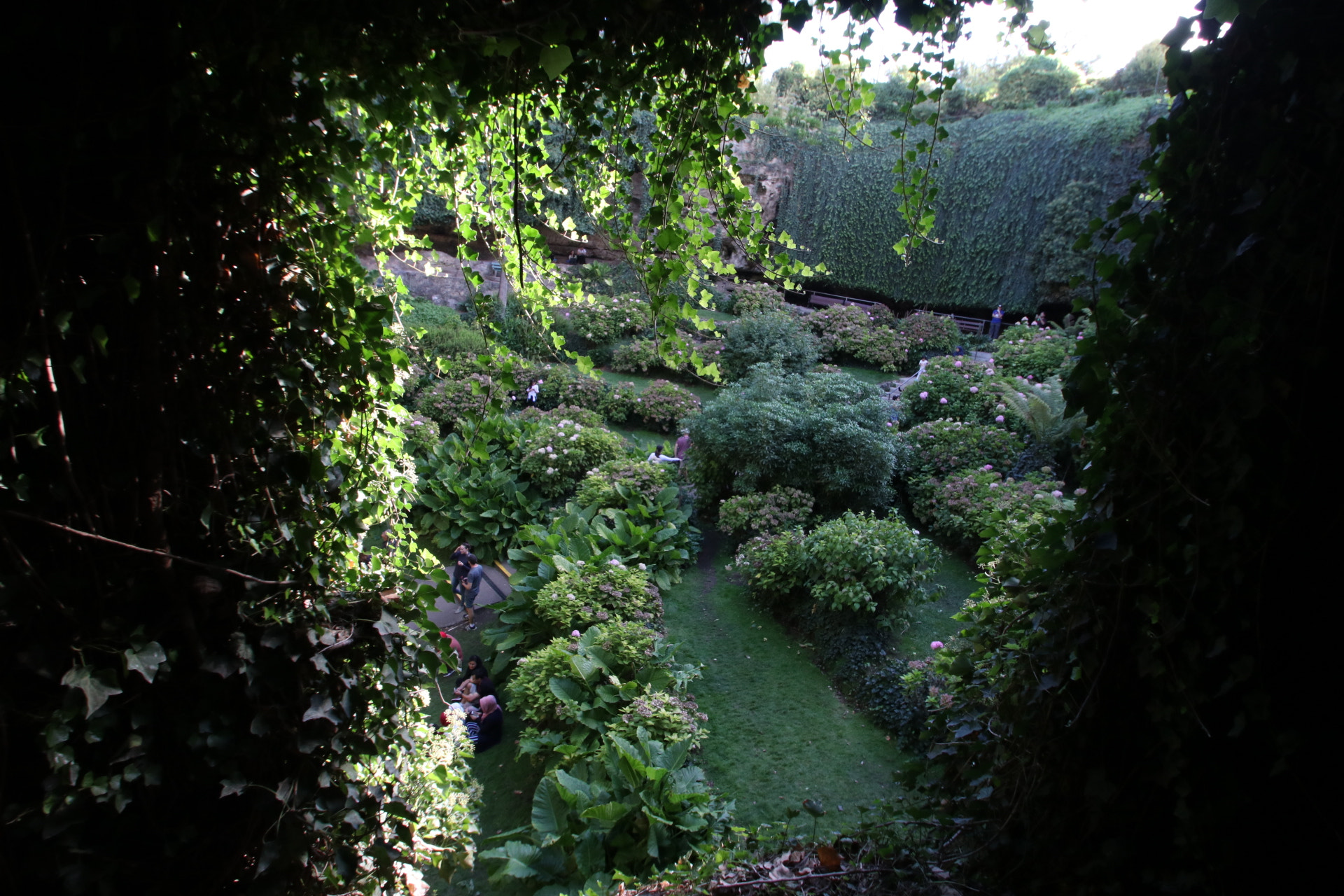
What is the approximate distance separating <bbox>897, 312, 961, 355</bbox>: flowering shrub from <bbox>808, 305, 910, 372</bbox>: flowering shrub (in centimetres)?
16

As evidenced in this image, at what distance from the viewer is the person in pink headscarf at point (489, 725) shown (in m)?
4.78

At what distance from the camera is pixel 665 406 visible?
32.7 feet

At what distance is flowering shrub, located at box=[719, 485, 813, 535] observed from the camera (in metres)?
6.60

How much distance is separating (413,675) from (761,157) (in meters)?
17.3

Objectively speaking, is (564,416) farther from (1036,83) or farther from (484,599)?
(1036,83)

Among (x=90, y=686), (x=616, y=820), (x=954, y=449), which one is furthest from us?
(x=954, y=449)

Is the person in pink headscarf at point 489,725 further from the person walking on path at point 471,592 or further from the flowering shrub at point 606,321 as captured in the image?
the flowering shrub at point 606,321

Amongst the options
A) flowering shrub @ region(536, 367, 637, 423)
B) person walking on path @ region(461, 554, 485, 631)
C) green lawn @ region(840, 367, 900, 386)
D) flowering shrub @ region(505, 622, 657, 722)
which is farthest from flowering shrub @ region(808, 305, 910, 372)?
flowering shrub @ region(505, 622, 657, 722)

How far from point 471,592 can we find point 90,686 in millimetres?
5285

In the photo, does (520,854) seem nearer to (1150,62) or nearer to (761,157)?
(761,157)

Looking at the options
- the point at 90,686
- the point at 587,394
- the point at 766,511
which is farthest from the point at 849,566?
the point at 587,394

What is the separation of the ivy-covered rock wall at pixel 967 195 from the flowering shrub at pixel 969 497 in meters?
6.98

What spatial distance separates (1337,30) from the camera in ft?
3.66

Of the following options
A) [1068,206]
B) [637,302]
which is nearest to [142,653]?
[637,302]
